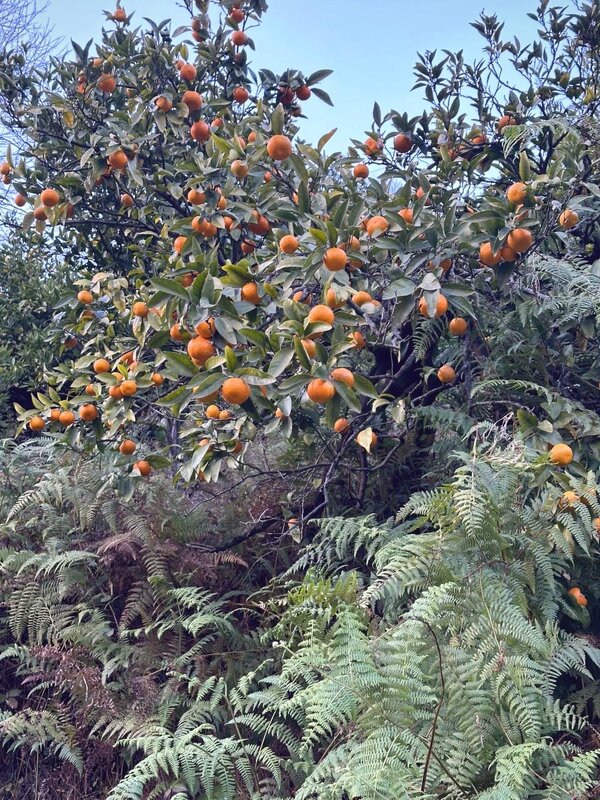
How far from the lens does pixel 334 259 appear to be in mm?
2391

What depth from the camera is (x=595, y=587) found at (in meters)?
2.54

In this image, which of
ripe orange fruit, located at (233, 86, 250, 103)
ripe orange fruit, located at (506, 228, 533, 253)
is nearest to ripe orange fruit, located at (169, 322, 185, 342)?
ripe orange fruit, located at (506, 228, 533, 253)

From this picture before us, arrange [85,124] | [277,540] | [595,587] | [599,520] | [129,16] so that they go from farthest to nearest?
[129,16], [85,124], [277,540], [595,587], [599,520]

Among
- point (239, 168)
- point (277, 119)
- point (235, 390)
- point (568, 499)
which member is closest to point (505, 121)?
point (277, 119)

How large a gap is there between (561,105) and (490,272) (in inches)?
66.2

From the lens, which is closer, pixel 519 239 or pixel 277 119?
pixel 519 239

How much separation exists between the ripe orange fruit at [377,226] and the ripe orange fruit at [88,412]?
1566 mm

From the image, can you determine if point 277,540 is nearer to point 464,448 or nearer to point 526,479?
point 464,448

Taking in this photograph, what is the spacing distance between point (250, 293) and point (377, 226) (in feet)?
2.00

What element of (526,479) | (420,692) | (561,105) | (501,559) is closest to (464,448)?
(526,479)

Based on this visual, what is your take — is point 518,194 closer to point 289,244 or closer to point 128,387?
point 289,244

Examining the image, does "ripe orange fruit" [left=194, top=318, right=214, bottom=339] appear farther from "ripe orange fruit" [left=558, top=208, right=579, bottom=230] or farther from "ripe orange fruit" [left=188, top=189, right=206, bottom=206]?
"ripe orange fruit" [left=558, top=208, right=579, bottom=230]

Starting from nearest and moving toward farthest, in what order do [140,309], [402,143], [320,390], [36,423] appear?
1. [320,390]
2. [140,309]
3. [36,423]
4. [402,143]

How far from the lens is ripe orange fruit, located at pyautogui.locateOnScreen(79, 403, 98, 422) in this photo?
3164 millimetres
